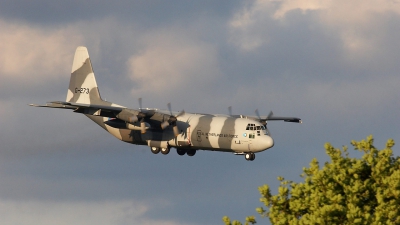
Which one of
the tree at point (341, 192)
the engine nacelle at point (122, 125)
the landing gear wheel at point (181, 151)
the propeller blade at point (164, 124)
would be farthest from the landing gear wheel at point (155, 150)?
the tree at point (341, 192)

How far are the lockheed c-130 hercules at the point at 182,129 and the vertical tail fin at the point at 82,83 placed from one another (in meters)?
3.82

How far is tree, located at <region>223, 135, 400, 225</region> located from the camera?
31047mm

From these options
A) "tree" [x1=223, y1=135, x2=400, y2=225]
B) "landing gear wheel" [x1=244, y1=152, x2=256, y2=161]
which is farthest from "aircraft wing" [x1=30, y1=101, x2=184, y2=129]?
"tree" [x1=223, y1=135, x2=400, y2=225]

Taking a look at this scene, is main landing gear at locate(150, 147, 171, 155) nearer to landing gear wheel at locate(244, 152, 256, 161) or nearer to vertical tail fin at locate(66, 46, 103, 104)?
landing gear wheel at locate(244, 152, 256, 161)

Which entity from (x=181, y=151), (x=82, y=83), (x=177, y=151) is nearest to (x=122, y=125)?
(x=177, y=151)

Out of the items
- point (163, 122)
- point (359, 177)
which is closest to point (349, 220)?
point (359, 177)

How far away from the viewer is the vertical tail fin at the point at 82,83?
8000 cm

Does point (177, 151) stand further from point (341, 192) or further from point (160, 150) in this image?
point (341, 192)

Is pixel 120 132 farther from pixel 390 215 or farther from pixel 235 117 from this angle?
pixel 390 215

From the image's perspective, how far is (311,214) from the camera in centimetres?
3192

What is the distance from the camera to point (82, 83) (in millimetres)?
80688

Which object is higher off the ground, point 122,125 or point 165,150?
point 122,125

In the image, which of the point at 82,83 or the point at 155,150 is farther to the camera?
the point at 82,83

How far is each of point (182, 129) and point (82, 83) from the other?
14646 mm
